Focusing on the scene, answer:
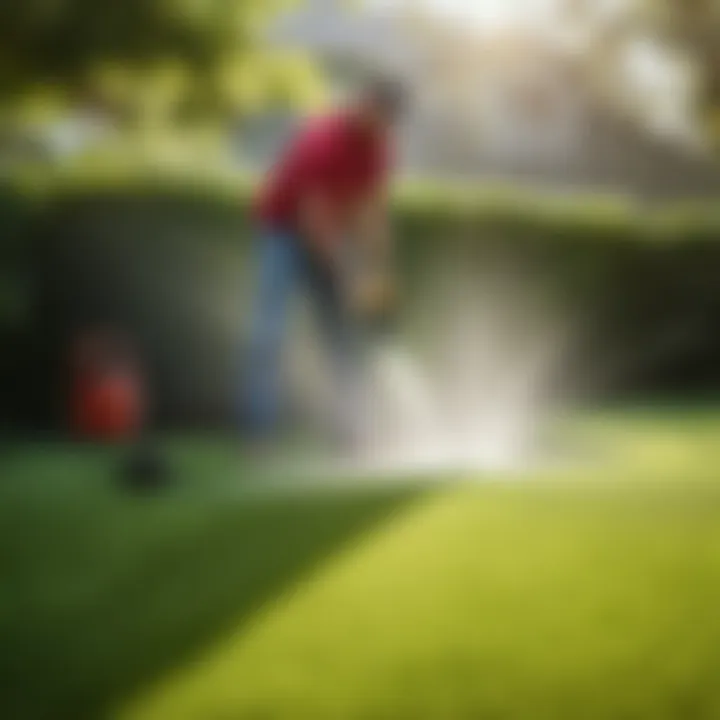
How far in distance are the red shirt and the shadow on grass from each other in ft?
1.11

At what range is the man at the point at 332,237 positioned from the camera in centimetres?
147

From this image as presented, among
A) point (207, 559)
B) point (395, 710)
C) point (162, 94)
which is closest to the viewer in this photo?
point (395, 710)

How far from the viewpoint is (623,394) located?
143 cm

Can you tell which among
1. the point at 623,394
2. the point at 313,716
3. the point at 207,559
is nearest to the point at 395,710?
the point at 313,716

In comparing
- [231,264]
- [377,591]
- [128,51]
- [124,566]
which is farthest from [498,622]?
[128,51]

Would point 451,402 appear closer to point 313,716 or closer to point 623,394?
point 623,394

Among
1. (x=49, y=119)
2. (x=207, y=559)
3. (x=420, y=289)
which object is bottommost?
(x=207, y=559)

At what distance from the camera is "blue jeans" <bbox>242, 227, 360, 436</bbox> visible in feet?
4.84

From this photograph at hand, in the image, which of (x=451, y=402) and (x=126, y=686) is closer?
(x=126, y=686)

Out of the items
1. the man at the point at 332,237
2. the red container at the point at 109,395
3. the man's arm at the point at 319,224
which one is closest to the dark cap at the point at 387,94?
the man at the point at 332,237

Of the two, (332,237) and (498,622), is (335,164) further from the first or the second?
(498,622)

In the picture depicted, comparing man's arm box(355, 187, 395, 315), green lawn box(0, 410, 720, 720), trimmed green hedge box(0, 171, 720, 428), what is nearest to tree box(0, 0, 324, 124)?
trimmed green hedge box(0, 171, 720, 428)

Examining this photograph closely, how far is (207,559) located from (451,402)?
330 millimetres

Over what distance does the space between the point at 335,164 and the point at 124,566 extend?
52cm
